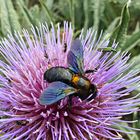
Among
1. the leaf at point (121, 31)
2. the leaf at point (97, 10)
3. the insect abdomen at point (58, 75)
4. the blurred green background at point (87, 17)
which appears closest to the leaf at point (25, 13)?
the blurred green background at point (87, 17)

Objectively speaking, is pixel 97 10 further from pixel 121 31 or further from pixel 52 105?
pixel 52 105

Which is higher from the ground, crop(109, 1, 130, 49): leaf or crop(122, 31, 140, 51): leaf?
crop(122, 31, 140, 51): leaf

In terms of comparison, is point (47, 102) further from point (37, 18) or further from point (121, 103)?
point (37, 18)

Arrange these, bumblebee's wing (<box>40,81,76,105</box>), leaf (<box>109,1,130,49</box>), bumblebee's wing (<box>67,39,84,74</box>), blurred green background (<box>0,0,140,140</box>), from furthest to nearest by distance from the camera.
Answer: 1. blurred green background (<box>0,0,140,140</box>)
2. leaf (<box>109,1,130,49</box>)
3. bumblebee's wing (<box>67,39,84,74</box>)
4. bumblebee's wing (<box>40,81,76,105</box>)

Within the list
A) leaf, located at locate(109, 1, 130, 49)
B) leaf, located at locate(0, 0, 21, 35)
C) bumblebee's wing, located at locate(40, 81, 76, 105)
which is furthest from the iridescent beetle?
leaf, located at locate(0, 0, 21, 35)

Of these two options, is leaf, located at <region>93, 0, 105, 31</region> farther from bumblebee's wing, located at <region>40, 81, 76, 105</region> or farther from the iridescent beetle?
bumblebee's wing, located at <region>40, 81, 76, 105</region>

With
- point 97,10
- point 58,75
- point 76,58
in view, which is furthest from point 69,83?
point 97,10

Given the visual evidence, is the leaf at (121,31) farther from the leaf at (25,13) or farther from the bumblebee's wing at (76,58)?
the leaf at (25,13)
